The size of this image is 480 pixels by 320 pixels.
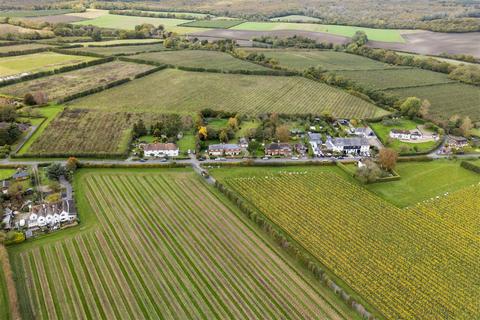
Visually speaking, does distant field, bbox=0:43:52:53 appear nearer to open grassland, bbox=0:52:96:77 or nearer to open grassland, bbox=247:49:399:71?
open grassland, bbox=0:52:96:77

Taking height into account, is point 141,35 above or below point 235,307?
above

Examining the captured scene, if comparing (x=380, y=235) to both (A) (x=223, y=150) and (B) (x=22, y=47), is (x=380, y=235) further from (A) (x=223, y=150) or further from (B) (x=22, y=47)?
(B) (x=22, y=47)

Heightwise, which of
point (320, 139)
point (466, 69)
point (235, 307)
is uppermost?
point (466, 69)

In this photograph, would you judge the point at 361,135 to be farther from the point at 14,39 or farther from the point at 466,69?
the point at 14,39

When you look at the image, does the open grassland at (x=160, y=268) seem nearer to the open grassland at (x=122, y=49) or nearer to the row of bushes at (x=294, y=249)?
the row of bushes at (x=294, y=249)

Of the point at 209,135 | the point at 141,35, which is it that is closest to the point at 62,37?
the point at 141,35
